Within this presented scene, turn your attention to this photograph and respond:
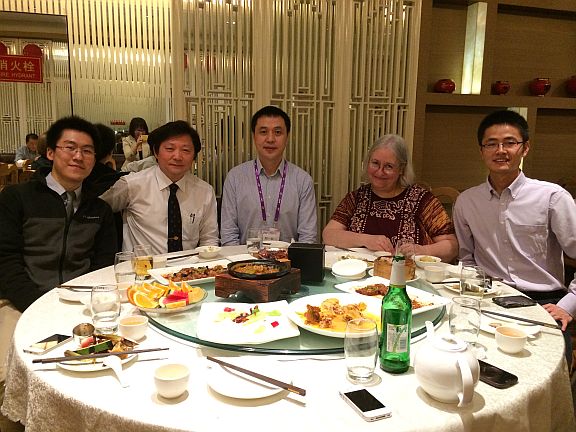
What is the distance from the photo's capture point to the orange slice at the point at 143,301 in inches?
60.5

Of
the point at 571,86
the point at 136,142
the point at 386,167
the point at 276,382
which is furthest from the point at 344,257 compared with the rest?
the point at 136,142

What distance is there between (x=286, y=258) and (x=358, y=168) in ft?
7.21

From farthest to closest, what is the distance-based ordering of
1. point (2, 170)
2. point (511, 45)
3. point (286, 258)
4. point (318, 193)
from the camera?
point (2, 170)
point (511, 45)
point (318, 193)
point (286, 258)

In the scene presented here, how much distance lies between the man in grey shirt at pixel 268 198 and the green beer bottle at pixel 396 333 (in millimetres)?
2096

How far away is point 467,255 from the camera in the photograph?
265cm

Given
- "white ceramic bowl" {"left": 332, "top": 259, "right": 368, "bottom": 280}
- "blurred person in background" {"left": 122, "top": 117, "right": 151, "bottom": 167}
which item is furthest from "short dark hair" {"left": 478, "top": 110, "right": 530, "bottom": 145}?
"blurred person in background" {"left": 122, "top": 117, "right": 151, "bottom": 167}

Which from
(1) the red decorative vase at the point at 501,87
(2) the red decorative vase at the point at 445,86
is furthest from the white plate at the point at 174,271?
(1) the red decorative vase at the point at 501,87

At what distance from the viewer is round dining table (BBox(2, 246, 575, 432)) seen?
1005 mm

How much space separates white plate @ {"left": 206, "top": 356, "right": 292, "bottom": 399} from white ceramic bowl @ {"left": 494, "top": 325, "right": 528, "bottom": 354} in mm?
635

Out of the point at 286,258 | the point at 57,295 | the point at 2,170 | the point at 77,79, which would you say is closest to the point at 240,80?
the point at 286,258

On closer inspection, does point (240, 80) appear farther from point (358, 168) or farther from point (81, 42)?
point (81, 42)

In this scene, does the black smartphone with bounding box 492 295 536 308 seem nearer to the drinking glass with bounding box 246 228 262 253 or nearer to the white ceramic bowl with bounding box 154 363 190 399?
the drinking glass with bounding box 246 228 262 253

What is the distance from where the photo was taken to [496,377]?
3.84ft

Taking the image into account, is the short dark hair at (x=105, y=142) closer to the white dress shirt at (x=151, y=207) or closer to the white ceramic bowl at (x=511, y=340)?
the white dress shirt at (x=151, y=207)
